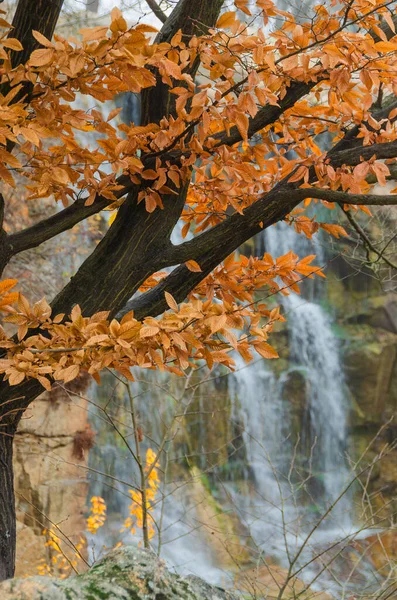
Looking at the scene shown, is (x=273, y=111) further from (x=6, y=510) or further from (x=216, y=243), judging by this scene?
(x=6, y=510)

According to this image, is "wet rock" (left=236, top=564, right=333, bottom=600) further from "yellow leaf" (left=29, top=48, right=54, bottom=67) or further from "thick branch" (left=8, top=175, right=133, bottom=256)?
"yellow leaf" (left=29, top=48, right=54, bottom=67)

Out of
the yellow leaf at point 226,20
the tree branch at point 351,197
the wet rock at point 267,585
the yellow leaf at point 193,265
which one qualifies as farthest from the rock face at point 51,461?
the yellow leaf at point 226,20

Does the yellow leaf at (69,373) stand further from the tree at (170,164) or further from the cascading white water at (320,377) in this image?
the cascading white water at (320,377)

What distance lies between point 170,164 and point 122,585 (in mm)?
1402

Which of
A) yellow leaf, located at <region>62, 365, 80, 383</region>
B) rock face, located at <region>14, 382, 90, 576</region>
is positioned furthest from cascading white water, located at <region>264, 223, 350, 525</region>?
yellow leaf, located at <region>62, 365, 80, 383</region>

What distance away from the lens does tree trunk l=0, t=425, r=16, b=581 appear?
7.55ft

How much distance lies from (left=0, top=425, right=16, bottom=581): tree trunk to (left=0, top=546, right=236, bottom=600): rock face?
0.91 m

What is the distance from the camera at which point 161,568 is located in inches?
61.1

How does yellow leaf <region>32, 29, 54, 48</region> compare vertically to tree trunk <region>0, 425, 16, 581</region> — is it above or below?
above

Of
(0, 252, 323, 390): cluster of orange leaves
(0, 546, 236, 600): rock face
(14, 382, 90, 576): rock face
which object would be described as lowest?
(0, 546, 236, 600): rock face

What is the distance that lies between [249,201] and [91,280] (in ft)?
2.41

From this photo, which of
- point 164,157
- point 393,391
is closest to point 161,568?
point 164,157

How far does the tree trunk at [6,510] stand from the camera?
230cm

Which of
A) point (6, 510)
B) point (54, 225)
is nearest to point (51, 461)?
point (6, 510)
